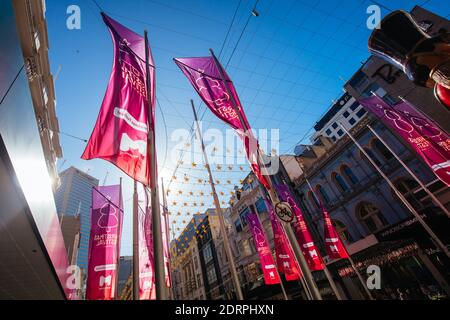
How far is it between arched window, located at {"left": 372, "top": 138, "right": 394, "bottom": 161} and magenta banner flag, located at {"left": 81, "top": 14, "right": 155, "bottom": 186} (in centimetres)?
1904

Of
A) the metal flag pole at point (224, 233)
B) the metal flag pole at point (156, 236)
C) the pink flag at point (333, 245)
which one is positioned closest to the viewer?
the metal flag pole at point (156, 236)

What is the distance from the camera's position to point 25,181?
163 inches

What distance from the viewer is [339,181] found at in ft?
68.6

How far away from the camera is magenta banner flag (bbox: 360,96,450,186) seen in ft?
30.6

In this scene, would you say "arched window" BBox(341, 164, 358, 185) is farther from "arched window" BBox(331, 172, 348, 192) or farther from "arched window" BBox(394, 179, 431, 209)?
"arched window" BBox(394, 179, 431, 209)

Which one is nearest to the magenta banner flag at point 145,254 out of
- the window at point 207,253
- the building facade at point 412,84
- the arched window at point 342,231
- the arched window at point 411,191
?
the building facade at point 412,84

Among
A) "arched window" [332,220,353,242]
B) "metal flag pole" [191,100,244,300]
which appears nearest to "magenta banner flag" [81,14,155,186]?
"metal flag pole" [191,100,244,300]

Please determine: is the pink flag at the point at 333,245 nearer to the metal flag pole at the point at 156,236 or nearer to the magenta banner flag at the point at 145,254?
the magenta banner flag at the point at 145,254

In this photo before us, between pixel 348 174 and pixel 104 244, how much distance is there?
19451mm

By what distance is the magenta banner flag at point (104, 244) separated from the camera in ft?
33.3

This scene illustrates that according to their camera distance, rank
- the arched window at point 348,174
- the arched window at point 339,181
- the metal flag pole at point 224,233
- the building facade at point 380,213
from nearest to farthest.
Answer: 1. the metal flag pole at point 224,233
2. the building facade at point 380,213
3. the arched window at point 348,174
4. the arched window at point 339,181

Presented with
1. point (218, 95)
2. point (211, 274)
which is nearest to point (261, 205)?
point (211, 274)

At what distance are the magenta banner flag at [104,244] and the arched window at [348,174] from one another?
1828 cm
